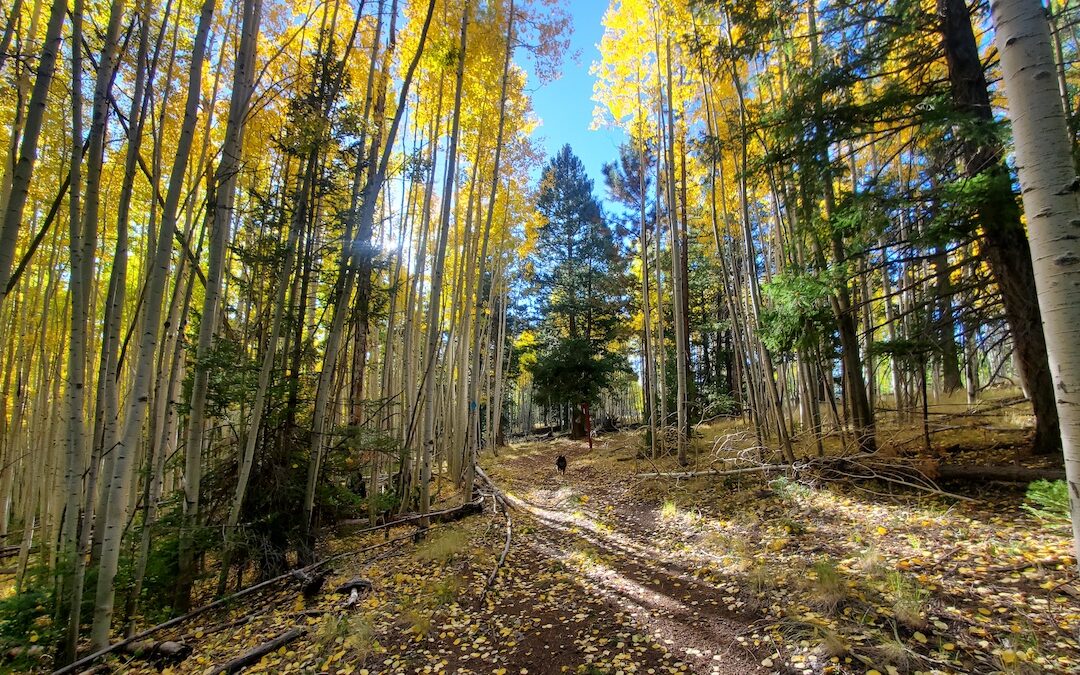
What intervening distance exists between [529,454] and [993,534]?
11.5 meters

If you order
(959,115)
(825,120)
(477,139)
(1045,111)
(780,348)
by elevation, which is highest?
(477,139)

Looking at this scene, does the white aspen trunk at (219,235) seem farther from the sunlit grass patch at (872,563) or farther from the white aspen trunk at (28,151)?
the sunlit grass patch at (872,563)

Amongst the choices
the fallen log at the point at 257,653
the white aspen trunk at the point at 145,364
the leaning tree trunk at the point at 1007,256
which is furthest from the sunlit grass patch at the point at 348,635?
the leaning tree trunk at the point at 1007,256

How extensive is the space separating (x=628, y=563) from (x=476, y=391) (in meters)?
4.19

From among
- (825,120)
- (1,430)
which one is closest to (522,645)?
(825,120)

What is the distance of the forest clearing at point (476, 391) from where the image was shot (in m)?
2.49

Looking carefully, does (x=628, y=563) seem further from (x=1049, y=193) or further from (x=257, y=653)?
(x=1049, y=193)

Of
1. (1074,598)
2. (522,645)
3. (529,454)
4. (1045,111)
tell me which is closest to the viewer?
(1045,111)

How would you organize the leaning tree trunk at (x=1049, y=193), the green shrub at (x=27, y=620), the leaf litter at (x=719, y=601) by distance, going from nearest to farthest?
the leaning tree trunk at (x=1049, y=193)
the leaf litter at (x=719, y=601)
the green shrub at (x=27, y=620)

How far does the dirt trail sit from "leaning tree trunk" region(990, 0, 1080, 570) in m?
1.81

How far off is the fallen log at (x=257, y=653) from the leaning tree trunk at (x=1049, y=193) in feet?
13.7

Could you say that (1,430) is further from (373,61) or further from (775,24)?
(775,24)

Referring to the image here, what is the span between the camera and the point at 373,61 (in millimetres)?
4379

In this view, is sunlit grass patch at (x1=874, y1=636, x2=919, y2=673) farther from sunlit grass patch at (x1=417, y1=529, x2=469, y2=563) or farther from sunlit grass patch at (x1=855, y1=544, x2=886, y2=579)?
sunlit grass patch at (x1=417, y1=529, x2=469, y2=563)
